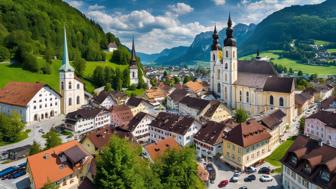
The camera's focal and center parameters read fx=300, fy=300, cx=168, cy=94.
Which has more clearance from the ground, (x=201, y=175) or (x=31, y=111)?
(x=31, y=111)

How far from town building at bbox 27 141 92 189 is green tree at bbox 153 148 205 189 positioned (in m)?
10.7

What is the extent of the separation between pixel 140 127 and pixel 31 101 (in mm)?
25760

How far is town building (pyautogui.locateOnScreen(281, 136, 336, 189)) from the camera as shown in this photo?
28.0m

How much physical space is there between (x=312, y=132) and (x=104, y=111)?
4250 cm

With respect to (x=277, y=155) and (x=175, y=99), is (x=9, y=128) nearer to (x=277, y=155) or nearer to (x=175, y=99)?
(x=277, y=155)

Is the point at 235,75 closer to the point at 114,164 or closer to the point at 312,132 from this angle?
the point at 312,132

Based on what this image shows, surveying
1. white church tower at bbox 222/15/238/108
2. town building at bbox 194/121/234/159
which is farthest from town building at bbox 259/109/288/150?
white church tower at bbox 222/15/238/108

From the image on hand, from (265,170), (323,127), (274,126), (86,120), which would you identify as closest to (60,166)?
(265,170)

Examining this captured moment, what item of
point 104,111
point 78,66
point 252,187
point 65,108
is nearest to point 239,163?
point 252,187

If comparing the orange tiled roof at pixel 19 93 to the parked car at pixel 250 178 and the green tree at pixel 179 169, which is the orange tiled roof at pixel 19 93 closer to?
the green tree at pixel 179 169

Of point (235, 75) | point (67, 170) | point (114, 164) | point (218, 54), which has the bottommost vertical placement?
point (67, 170)

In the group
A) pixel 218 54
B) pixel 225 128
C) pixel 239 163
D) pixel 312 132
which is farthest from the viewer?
pixel 218 54

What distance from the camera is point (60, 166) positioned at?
3409 cm

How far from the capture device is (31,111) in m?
65.2
